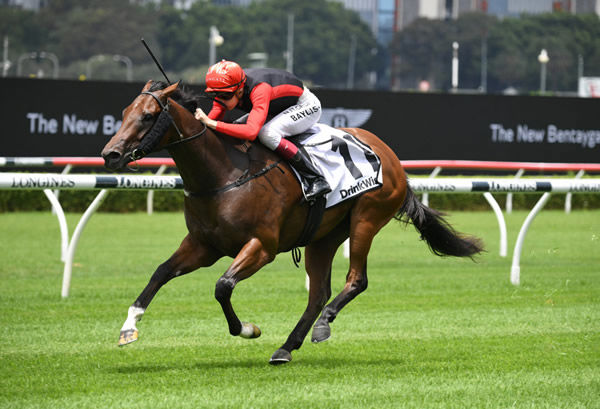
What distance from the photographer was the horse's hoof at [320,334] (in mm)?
5188

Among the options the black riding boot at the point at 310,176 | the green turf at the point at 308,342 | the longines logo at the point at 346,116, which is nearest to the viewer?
the green turf at the point at 308,342

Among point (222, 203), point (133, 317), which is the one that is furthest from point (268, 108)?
point (133, 317)

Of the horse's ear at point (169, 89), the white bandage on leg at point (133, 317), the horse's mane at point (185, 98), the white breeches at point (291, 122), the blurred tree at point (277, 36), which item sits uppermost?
the horse's ear at point (169, 89)

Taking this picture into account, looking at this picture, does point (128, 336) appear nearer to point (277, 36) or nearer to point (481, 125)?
point (481, 125)

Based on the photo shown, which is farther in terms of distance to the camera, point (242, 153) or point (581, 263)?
point (581, 263)

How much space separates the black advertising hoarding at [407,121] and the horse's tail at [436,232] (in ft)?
29.2

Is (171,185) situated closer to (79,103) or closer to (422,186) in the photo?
(422,186)

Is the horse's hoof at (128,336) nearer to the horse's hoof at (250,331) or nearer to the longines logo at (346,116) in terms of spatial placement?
the horse's hoof at (250,331)

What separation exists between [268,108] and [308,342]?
4.83ft

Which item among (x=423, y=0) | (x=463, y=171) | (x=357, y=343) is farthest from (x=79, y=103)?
(x=423, y=0)

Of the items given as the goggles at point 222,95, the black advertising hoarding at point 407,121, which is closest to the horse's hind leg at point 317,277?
the goggles at point 222,95

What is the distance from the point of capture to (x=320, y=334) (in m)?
5.20

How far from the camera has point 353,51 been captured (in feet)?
294

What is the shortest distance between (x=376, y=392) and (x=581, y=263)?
19.0 feet
